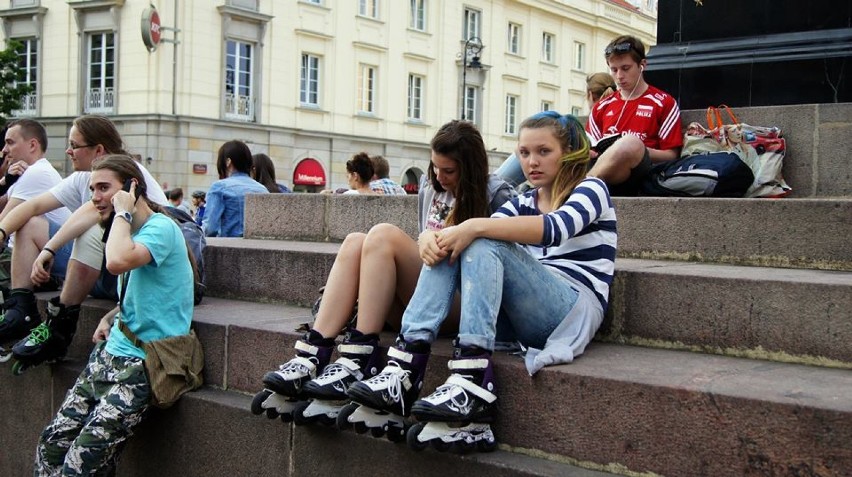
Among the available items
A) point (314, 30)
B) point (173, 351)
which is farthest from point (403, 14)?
point (173, 351)

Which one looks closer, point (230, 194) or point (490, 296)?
point (490, 296)

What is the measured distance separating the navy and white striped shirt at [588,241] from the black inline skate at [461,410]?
21.6 inches

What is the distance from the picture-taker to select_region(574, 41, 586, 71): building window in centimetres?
4188

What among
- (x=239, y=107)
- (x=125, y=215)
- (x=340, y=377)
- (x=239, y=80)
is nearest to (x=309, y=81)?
(x=239, y=80)

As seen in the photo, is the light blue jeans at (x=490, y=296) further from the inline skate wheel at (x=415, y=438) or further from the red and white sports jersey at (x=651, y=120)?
the red and white sports jersey at (x=651, y=120)

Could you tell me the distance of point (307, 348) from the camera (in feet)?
12.4

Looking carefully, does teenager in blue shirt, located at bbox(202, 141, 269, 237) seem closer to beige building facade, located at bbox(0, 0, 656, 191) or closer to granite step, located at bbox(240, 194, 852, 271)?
granite step, located at bbox(240, 194, 852, 271)

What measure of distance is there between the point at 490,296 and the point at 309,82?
2771 cm

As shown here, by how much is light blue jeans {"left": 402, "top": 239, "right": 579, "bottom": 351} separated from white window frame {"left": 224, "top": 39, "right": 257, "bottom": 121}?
2510cm

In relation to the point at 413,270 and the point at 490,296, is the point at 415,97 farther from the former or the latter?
the point at 490,296

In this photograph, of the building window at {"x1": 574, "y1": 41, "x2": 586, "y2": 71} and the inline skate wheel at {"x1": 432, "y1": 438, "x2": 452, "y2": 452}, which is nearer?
the inline skate wheel at {"x1": 432, "y1": 438, "x2": 452, "y2": 452}

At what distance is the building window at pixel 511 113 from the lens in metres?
38.5

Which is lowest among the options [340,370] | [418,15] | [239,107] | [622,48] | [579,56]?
[340,370]

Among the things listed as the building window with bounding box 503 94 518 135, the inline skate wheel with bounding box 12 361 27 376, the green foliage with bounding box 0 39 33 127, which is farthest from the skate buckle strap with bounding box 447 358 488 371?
the building window with bounding box 503 94 518 135
